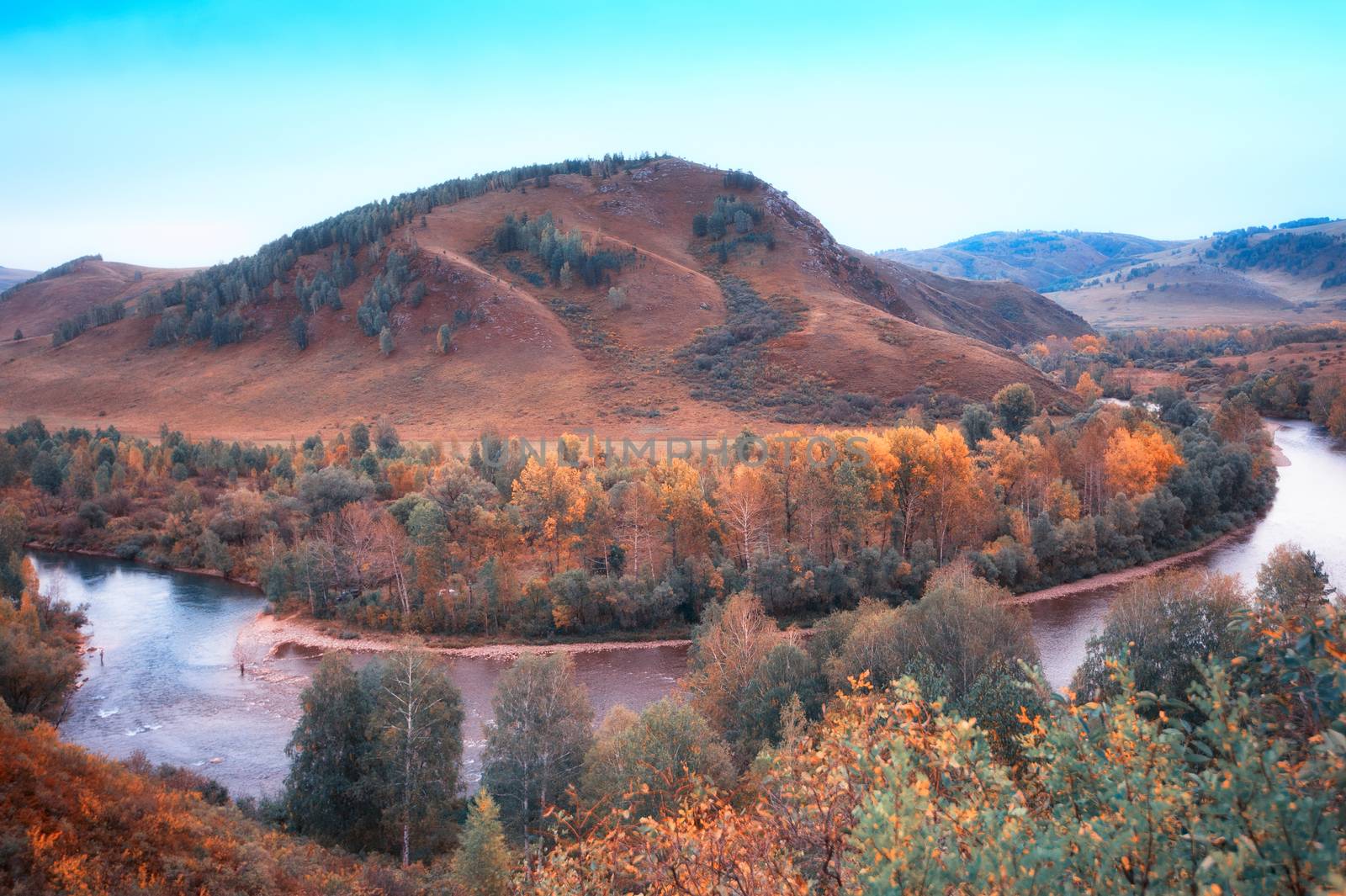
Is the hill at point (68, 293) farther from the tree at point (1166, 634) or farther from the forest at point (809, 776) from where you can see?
the tree at point (1166, 634)

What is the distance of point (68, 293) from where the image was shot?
15850 centimetres

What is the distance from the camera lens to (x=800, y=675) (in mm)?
22906

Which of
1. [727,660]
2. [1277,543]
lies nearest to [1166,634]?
[727,660]

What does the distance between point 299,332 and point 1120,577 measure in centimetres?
10189

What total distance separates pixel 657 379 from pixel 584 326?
728 inches

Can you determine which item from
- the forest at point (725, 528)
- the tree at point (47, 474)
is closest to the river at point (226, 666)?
the forest at point (725, 528)

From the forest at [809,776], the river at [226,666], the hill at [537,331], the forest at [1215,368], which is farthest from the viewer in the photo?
the hill at [537,331]

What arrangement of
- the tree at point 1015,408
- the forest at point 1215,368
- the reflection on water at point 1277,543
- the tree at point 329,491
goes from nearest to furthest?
the reflection on water at point 1277,543 → the tree at point 329,491 → the tree at point 1015,408 → the forest at point 1215,368

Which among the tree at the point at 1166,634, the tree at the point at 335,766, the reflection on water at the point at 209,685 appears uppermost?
the tree at the point at 1166,634

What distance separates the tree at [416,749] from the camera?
68.0ft

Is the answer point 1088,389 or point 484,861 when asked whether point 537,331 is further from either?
point 484,861

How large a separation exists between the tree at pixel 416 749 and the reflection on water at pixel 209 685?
3.42 m

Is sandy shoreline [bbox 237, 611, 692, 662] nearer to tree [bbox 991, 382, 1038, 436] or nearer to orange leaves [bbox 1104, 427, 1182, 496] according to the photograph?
orange leaves [bbox 1104, 427, 1182, 496]

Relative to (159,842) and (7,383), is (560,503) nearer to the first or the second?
(159,842)
